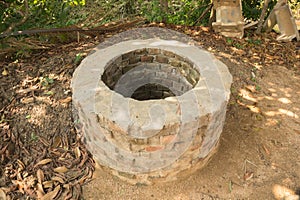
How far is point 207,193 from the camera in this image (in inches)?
111

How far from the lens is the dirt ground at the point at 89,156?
2.87 m

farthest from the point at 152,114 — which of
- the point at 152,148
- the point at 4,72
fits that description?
the point at 4,72

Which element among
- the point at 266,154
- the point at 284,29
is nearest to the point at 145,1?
the point at 284,29

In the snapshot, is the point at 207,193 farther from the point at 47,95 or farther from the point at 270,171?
the point at 47,95

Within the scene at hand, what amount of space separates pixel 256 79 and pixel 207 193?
212cm

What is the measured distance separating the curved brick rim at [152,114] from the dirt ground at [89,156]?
0.74ft

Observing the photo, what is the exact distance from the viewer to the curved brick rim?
2336 mm

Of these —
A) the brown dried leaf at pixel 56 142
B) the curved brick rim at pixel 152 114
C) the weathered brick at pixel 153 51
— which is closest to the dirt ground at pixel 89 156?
the brown dried leaf at pixel 56 142

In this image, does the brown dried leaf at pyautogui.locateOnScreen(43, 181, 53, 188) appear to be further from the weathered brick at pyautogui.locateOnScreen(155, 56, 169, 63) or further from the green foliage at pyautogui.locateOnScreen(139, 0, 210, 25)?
the green foliage at pyautogui.locateOnScreen(139, 0, 210, 25)

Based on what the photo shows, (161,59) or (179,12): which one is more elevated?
(179,12)

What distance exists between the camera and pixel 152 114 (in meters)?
2.34

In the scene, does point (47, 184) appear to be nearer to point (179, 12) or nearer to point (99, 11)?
point (179, 12)

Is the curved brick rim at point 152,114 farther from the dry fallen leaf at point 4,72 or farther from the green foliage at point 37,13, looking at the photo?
the green foliage at point 37,13

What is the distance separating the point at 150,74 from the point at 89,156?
1253 mm
